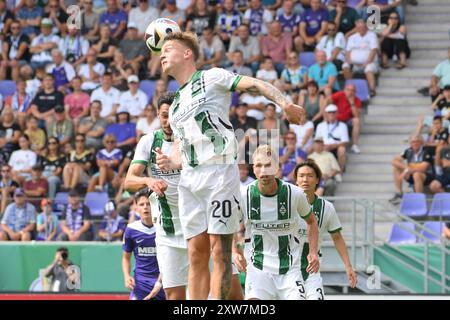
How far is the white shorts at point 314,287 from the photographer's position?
38.9 feet

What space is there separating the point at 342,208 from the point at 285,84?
2.82 m

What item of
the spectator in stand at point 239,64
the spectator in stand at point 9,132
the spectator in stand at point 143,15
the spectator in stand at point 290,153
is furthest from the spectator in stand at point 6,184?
the spectator in stand at point 290,153

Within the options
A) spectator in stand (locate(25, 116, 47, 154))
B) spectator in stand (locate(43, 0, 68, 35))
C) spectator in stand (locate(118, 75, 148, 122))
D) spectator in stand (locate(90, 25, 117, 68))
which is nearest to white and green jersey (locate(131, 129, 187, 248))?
spectator in stand (locate(118, 75, 148, 122))

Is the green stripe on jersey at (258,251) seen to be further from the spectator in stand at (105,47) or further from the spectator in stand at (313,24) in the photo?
the spectator in stand at (105,47)

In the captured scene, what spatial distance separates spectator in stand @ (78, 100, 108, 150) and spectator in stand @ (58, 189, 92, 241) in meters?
2.07

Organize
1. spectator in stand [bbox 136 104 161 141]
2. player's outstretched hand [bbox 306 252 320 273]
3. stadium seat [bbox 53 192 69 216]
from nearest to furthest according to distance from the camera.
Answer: player's outstretched hand [bbox 306 252 320 273] < stadium seat [bbox 53 192 69 216] < spectator in stand [bbox 136 104 161 141]

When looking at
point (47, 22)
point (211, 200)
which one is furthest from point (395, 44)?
point (211, 200)

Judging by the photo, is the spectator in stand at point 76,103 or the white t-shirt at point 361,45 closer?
the white t-shirt at point 361,45

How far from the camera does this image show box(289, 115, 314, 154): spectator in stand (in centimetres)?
2061

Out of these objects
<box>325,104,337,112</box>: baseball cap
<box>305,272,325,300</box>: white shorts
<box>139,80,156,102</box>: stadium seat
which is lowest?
<box>305,272,325,300</box>: white shorts

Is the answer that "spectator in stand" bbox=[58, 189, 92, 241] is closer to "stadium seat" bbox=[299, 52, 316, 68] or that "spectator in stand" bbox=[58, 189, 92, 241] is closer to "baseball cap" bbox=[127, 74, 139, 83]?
"baseball cap" bbox=[127, 74, 139, 83]

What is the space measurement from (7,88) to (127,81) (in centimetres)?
266

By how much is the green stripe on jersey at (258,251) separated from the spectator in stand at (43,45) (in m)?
12.6

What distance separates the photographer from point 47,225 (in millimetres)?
19672
